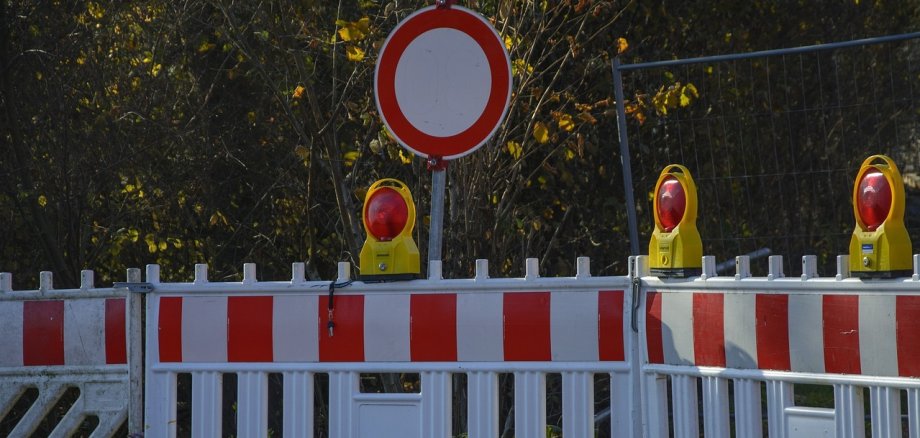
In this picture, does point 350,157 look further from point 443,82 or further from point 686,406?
point 686,406

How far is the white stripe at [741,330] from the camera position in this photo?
461 centimetres

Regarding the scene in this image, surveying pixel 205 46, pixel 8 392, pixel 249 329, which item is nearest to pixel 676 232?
pixel 249 329

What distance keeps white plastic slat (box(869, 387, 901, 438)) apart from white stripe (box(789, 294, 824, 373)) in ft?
0.73

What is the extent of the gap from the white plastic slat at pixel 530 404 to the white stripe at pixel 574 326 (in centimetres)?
13

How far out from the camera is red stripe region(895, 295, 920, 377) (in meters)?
4.12

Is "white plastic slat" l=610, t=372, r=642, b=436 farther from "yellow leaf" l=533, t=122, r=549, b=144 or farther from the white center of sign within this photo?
"yellow leaf" l=533, t=122, r=549, b=144

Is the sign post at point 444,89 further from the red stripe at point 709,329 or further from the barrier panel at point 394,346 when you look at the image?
the red stripe at point 709,329

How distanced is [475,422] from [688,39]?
5325 mm

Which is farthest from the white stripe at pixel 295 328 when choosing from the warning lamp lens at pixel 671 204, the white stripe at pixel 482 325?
the warning lamp lens at pixel 671 204

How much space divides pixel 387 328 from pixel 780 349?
1552 millimetres

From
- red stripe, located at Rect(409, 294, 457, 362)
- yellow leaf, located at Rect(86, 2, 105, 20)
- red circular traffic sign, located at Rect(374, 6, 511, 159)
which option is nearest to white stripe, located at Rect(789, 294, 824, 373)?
red stripe, located at Rect(409, 294, 457, 362)

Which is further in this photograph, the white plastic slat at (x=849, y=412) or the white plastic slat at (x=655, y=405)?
the white plastic slat at (x=655, y=405)

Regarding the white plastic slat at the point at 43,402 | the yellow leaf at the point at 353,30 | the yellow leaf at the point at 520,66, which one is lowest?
the white plastic slat at the point at 43,402

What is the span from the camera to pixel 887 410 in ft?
13.9
